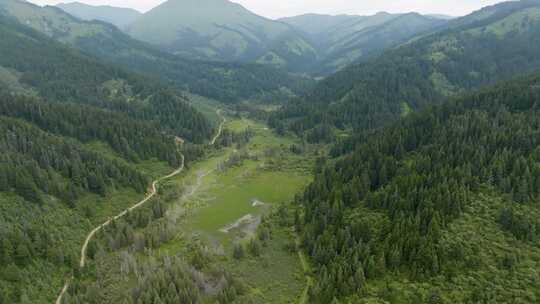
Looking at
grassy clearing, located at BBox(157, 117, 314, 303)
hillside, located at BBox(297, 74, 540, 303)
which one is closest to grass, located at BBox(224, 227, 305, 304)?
grassy clearing, located at BBox(157, 117, 314, 303)

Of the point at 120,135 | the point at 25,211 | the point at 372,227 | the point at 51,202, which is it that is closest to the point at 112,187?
the point at 51,202

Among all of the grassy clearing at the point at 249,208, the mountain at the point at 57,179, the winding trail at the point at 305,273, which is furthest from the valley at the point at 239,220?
the mountain at the point at 57,179

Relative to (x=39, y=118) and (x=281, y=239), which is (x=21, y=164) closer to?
(x=39, y=118)

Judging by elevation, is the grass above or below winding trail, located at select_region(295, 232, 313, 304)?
below

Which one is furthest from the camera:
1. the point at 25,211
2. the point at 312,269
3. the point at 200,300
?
the point at 25,211

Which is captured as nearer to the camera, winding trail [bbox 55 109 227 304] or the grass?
the grass

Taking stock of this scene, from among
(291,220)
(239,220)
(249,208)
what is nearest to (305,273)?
(291,220)

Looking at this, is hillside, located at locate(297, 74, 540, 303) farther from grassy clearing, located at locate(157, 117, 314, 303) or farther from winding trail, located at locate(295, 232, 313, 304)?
grassy clearing, located at locate(157, 117, 314, 303)

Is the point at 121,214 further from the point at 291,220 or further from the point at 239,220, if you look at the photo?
the point at 291,220
